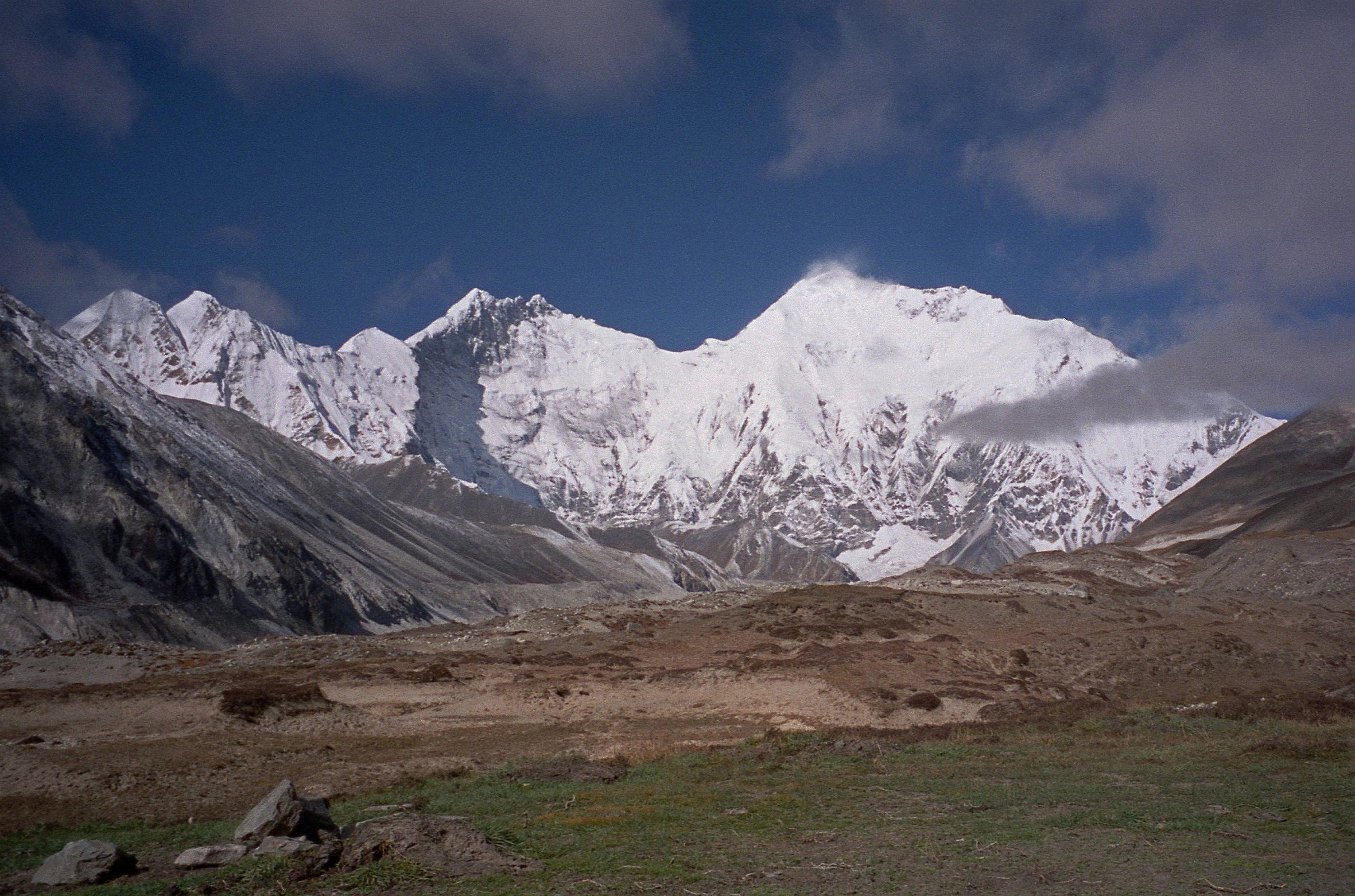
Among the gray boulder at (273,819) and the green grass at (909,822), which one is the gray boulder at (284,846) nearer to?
the gray boulder at (273,819)

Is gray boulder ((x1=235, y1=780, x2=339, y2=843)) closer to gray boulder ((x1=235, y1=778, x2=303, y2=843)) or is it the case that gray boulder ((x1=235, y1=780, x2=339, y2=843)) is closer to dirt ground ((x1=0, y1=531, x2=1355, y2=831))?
gray boulder ((x1=235, y1=778, x2=303, y2=843))

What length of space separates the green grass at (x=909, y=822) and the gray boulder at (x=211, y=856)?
85 centimetres

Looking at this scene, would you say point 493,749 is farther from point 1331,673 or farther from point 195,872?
point 1331,673

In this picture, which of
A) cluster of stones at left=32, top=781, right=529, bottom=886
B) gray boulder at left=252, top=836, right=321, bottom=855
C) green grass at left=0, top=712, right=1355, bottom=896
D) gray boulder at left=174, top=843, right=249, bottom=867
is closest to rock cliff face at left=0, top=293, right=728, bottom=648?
green grass at left=0, top=712, right=1355, bottom=896

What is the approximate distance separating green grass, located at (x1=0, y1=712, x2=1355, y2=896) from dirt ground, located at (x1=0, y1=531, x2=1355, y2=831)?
138 inches

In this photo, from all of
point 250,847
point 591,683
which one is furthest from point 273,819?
point 591,683

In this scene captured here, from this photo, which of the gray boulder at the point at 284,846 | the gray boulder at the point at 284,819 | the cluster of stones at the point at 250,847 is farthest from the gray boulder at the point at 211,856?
the gray boulder at the point at 284,819

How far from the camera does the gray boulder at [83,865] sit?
50.8ft

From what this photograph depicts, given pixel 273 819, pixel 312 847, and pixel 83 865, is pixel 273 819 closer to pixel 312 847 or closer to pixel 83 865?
pixel 312 847

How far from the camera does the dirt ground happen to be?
25.0 m

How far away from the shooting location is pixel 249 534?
4619 inches

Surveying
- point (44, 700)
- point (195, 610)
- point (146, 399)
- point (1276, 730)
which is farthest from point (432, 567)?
point (1276, 730)

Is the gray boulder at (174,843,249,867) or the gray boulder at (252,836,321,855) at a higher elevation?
the gray boulder at (252,836,321,855)

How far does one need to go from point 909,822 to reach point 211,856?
467 inches
